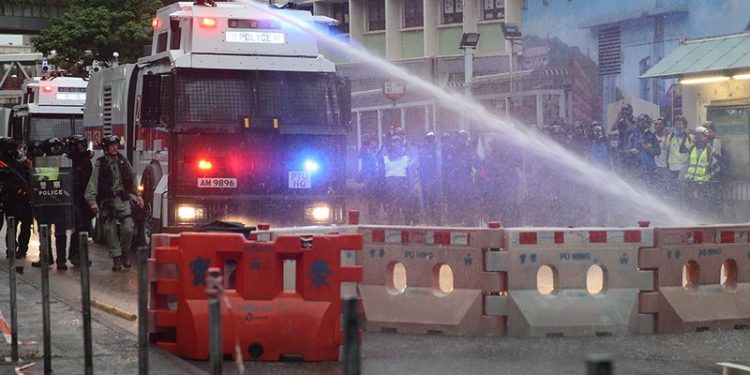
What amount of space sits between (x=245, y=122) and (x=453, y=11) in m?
30.9

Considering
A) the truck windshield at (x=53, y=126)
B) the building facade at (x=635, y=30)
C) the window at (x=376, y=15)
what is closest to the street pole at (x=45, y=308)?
the building facade at (x=635, y=30)

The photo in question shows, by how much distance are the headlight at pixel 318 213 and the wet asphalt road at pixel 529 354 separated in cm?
397

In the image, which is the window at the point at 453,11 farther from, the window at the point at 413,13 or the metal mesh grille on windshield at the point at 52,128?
the metal mesh grille on windshield at the point at 52,128

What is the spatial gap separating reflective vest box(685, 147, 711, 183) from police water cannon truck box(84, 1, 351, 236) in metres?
7.40

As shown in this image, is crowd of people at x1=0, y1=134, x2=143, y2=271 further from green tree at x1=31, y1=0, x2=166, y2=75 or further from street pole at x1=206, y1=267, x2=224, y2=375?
green tree at x1=31, y1=0, x2=166, y2=75

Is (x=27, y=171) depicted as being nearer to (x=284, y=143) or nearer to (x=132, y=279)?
(x=132, y=279)

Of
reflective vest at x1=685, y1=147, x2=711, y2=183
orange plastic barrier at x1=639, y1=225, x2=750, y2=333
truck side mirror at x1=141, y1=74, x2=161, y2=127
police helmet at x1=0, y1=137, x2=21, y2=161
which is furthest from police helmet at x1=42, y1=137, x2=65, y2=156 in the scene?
orange plastic barrier at x1=639, y1=225, x2=750, y2=333

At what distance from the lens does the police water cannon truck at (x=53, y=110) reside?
1182 inches

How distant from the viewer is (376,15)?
49.7m

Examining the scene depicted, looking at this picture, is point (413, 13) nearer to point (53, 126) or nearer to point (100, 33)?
point (100, 33)

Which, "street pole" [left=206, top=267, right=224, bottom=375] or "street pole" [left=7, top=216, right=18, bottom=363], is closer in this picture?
"street pole" [left=206, top=267, right=224, bottom=375]

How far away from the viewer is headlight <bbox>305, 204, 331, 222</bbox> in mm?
15715

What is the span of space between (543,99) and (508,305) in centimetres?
1895

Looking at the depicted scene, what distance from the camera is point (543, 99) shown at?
97.7ft
